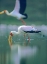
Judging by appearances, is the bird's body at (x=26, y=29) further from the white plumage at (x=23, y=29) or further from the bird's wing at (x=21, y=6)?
the bird's wing at (x=21, y=6)

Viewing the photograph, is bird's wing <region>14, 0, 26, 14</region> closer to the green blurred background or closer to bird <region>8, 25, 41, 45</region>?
the green blurred background

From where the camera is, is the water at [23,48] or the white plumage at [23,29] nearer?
the water at [23,48]

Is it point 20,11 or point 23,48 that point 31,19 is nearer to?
point 20,11

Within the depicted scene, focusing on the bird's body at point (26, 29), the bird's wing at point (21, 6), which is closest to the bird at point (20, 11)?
the bird's wing at point (21, 6)

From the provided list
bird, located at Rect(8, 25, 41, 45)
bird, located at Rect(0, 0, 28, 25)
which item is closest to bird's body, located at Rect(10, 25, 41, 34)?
bird, located at Rect(8, 25, 41, 45)

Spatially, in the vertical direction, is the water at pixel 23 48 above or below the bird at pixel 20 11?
below

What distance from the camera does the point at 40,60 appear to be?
5.90 meters

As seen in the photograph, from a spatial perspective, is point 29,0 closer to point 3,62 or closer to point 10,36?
point 10,36

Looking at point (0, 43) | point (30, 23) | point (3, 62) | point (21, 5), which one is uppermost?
point (21, 5)

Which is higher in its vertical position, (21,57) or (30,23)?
(30,23)

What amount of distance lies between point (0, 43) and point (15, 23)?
53cm

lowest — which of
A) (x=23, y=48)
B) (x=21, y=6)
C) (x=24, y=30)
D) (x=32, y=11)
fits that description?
(x=23, y=48)

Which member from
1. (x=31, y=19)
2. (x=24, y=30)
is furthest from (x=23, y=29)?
(x=31, y=19)

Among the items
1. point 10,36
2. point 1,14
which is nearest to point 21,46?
point 10,36
